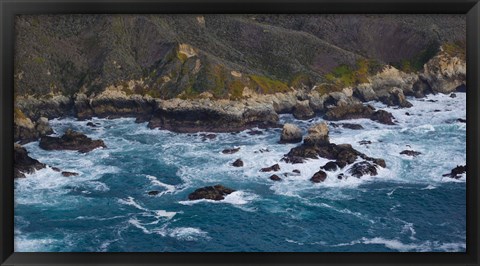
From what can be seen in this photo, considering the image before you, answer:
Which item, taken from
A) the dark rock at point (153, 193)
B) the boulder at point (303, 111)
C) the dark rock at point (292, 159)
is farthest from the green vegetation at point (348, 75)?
the dark rock at point (153, 193)

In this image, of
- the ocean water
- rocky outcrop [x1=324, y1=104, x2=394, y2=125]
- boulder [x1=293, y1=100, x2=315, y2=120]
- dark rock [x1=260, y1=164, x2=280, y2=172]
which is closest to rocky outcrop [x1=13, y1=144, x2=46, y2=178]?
the ocean water

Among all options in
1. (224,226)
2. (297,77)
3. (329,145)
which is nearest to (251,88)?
(297,77)

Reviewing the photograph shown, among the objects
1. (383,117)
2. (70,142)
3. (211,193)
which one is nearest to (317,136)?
(383,117)

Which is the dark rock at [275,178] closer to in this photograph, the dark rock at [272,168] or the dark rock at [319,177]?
the dark rock at [272,168]

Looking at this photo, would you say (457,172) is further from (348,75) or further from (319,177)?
(348,75)

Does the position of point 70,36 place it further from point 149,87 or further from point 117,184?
point 117,184

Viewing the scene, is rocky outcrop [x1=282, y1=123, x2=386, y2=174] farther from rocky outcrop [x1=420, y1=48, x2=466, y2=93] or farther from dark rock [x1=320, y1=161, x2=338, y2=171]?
rocky outcrop [x1=420, y1=48, x2=466, y2=93]
